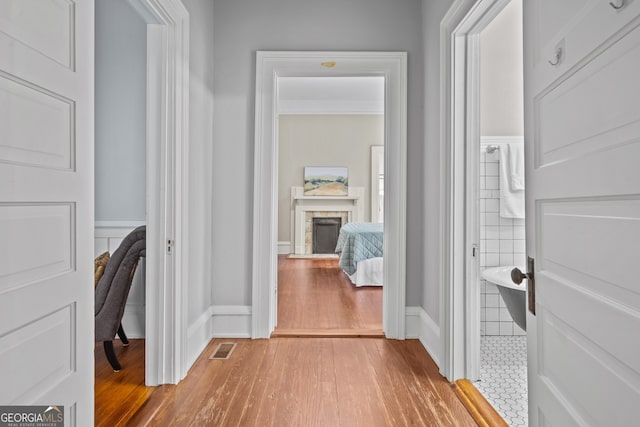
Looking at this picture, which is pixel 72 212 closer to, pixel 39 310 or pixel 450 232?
pixel 39 310

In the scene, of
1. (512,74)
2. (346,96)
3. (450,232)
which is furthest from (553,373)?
(346,96)

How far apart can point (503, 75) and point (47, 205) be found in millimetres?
3194

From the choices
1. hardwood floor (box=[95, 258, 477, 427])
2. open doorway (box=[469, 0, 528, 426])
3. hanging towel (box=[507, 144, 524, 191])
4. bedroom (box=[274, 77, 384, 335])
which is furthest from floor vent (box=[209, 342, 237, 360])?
bedroom (box=[274, 77, 384, 335])

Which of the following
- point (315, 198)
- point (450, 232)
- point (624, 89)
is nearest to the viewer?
point (624, 89)

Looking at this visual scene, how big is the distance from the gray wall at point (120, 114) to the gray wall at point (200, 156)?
57cm

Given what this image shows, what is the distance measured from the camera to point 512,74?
3041mm

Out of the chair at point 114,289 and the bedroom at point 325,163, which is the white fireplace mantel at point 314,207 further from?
the chair at point 114,289

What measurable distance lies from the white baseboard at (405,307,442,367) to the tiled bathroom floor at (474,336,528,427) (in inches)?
11.5

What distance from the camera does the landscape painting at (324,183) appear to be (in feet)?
24.8

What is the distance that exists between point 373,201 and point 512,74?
15.2 ft

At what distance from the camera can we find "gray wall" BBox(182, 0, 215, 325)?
2430 mm

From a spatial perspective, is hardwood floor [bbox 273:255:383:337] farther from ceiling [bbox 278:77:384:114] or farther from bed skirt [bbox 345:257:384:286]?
ceiling [bbox 278:77:384:114]

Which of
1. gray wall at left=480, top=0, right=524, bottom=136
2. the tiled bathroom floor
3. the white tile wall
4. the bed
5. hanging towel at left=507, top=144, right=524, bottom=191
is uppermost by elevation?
gray wall at left=480, top=0, right=524, bottom=136

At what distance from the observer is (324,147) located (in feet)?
24.9
